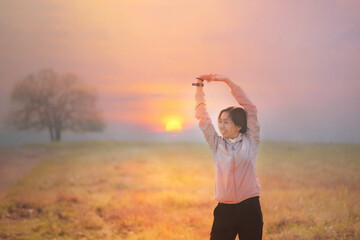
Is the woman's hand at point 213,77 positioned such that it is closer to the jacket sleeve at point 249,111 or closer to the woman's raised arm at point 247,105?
the woman's raised arm at point 247,105

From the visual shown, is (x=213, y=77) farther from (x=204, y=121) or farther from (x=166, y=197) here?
(x=166, y=197)

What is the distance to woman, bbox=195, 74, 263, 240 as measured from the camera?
392 centimetres

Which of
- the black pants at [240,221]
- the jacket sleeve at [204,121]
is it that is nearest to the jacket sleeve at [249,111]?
the jacket sleeve at [204,121]

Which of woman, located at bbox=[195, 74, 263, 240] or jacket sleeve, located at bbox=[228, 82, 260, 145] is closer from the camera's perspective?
woman, located at bbox=[195, 74, 263, 240]

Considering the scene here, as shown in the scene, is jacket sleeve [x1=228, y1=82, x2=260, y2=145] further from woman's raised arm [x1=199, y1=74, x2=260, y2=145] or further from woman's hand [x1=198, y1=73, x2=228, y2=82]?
woman's hand [x1=198, y1=73, x2=228, y2=82]

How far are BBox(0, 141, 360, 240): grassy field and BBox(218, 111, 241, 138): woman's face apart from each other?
3.37m

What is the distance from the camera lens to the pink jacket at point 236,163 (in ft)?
12.8

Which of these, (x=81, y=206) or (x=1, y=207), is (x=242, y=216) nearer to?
(x=81, y=206)

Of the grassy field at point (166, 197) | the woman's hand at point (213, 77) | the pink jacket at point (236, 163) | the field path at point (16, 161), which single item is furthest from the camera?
the field path at point (16, 161)

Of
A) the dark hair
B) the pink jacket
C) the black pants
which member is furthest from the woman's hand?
the black pants

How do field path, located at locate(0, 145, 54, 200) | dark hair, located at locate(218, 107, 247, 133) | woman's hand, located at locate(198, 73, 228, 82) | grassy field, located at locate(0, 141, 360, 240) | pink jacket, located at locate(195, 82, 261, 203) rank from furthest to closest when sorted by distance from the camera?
field path, located at locate(0, 145, 54, 200)
grassy field, located at locate(0, 141, 360, 240)
woman's hand, located at locate(198, 73, 228, 82)
dark hair, located at locate(218, 107, 247, 133)
pink jacket, located at locate(195, 82, 261, 203)

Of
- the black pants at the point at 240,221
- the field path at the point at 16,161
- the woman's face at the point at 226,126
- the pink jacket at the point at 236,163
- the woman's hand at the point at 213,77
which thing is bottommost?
the field path at the point at 16,161

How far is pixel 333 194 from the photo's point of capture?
10.1 m

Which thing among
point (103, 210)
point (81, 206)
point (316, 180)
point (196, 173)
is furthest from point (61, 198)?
point (316, 180)
